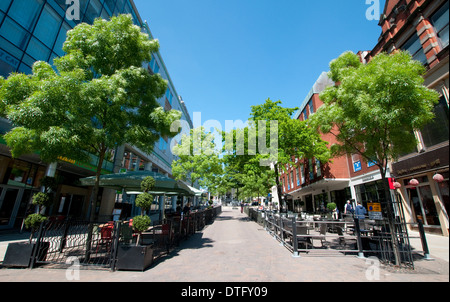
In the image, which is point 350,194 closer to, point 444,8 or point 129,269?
point 444,8

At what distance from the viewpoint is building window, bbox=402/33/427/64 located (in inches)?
460

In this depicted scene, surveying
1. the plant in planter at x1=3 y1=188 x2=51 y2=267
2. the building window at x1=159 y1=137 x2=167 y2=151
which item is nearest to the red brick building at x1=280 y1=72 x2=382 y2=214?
the plant in planter at x1=3 y1=188 x2=51 y2=267

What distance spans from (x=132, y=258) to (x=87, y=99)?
497 centimetres

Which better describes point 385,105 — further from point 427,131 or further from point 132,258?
point 132,258

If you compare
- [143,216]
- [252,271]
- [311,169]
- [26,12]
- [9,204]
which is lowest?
[252,271]

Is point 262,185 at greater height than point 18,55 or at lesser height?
lesser

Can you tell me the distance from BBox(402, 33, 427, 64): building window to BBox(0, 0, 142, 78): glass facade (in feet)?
72.7

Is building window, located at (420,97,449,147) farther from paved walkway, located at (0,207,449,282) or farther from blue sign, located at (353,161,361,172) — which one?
blue sign, located at (353,161,361,172)

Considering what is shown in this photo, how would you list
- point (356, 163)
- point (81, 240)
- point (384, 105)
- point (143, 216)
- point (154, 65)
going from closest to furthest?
point (384, 105) < point (143, 216) < point (81, 240) < point (356, 163) < point (154, 65)

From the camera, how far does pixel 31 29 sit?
11.8 m

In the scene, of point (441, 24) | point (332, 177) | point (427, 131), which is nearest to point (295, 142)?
point (332, 177)

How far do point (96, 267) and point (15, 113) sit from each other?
4.94m
